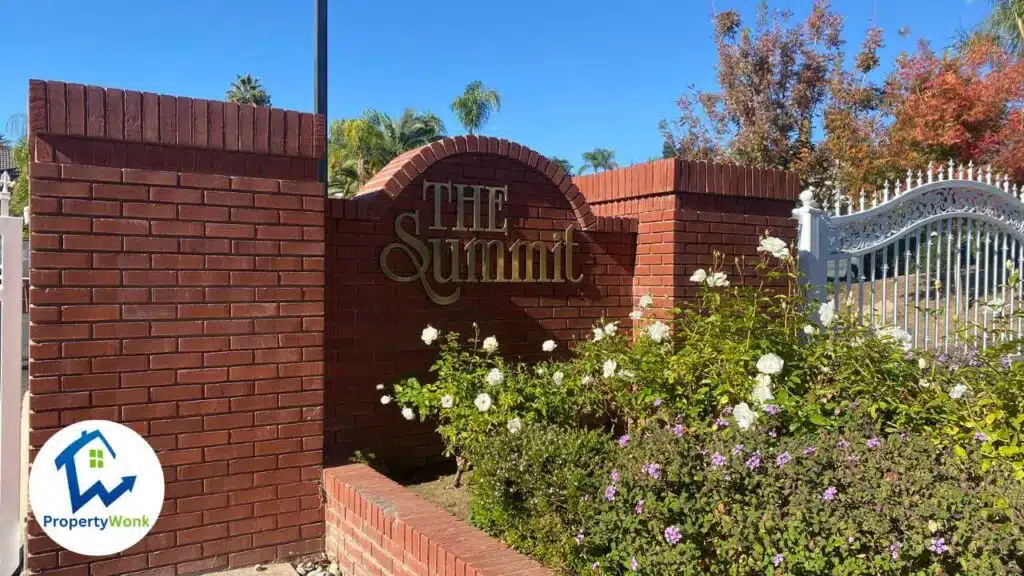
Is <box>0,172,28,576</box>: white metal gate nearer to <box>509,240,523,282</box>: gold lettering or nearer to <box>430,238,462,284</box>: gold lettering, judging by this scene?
<box>430,238,462,284</box>: gold lettering

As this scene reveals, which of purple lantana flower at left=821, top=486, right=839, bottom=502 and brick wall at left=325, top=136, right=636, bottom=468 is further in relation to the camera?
brick wall at left=325, top=136, right=636, bottom=468

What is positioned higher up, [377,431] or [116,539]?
[377,431]

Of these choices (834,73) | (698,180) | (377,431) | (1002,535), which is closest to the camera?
(1002,535)

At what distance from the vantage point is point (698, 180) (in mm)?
4785

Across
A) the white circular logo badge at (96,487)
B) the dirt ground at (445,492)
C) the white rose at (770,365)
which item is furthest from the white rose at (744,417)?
the white circular logo badge at (96,487)

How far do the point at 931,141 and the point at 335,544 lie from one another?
1176 cm

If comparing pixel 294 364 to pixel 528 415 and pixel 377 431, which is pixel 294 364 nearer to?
pixel 377 431

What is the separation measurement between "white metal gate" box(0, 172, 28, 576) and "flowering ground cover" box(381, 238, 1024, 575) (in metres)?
1.76

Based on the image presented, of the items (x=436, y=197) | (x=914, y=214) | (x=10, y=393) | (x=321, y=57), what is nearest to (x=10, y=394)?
(x=10, y=393)

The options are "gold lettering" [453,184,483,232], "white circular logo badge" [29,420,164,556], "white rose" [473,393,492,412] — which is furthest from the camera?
"gold lettering" [453,184,483,232]

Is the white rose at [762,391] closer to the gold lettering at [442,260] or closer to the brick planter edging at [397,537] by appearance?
the brick planter edging at [397,537]

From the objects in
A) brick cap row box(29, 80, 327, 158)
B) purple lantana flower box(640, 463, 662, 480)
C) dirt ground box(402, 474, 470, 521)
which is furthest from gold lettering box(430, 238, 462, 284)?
purple lantana flower box(640, 463, 662, 480)

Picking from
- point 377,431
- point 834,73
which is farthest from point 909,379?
point 834,73

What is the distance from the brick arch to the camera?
4.28 metres
